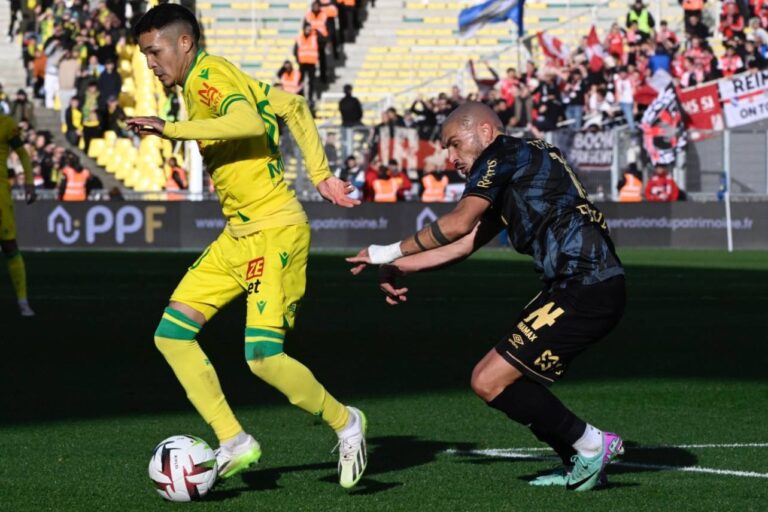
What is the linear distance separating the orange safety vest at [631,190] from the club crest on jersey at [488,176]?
2524 centimetres

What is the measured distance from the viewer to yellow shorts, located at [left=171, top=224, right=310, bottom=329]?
772cm

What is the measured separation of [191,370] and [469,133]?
5.73 ft

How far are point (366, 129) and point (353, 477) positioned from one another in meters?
25.8

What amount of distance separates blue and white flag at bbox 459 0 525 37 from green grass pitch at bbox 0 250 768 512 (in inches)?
753

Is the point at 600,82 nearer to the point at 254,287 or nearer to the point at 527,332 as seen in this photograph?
the point at 254,287

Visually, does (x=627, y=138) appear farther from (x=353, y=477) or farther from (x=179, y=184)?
(x=353, y=477)

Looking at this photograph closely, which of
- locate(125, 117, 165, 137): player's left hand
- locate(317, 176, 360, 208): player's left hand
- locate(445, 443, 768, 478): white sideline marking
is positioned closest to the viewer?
locate(125, 117, 165, 137): player's left hand

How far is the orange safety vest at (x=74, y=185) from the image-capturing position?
110 feet

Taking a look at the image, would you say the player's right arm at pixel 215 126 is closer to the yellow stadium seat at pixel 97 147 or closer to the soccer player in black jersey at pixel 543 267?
the soccer player in black jersey at pixel 543 267

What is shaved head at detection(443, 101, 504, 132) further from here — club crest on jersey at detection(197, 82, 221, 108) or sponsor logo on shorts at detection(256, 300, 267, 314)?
sponsor logo on shorts at detection(256, 300, 267, 314)

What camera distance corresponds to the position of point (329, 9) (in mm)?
39656

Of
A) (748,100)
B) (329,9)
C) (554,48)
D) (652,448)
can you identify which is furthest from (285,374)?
(329,9)

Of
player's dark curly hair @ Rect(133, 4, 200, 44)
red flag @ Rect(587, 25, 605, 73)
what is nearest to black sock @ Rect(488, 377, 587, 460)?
player's dark curly hair @ Rect(133, 4, 200, 44)

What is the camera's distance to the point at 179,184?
114 ft
